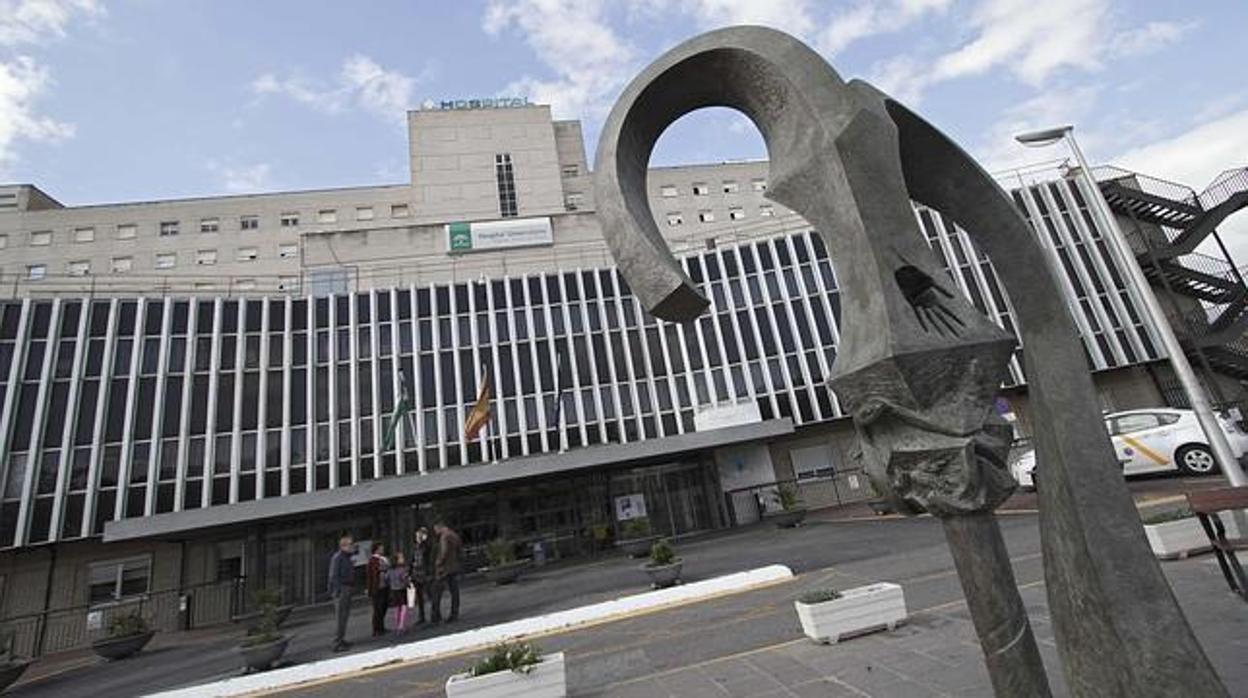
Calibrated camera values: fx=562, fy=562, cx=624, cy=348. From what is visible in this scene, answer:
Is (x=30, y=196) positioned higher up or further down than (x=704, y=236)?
higher up

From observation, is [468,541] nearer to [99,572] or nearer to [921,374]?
[99,572]

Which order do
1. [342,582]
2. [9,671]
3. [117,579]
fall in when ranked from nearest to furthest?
[342,582] < [9,671] < [117,579]

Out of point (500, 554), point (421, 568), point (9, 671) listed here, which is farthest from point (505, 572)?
point (9, 671)

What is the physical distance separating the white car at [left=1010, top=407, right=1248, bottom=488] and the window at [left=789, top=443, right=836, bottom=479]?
41.8 ft

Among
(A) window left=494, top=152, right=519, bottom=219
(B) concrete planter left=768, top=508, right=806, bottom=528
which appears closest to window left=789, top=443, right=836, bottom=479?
(B) concrete planter left=768, top=508, right=806, bottom=528

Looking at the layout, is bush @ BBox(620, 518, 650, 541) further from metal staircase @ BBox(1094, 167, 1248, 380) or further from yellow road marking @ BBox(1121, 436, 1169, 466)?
metal staircase @ BBox(1094, 167, 1248, 380)

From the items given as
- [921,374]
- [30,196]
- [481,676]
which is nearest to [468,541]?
[481,676]

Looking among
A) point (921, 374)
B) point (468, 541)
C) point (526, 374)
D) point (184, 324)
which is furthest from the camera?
point (526, 374)

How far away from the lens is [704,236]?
4356 cm

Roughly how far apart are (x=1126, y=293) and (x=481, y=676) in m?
32.3

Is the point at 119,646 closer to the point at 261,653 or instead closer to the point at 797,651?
the point at 261,653

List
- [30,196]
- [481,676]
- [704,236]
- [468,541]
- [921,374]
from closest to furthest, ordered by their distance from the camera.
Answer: [921,374]
[481,676]
[468,541]
[30,196]
[704,236]

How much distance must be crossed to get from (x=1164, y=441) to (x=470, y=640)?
14.9m

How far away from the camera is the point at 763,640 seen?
6.17m
